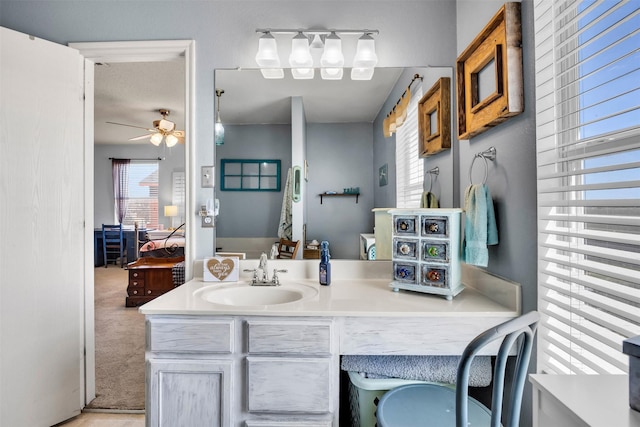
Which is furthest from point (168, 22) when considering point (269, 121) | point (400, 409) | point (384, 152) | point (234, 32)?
point (400, 409)

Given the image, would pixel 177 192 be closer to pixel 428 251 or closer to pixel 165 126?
pixel 165 126

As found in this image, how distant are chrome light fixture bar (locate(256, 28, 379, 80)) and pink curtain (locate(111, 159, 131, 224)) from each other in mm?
6706

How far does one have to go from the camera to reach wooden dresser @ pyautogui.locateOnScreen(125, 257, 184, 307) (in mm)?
3916

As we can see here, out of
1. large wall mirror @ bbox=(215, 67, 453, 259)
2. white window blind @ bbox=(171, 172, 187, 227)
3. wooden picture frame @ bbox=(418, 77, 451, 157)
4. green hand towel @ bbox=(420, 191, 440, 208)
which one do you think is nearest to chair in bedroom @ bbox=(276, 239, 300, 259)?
large wall mirror @ bbox=(215, 67, 453, 259)

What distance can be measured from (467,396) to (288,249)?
118cm

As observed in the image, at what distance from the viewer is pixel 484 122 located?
1.42 meters

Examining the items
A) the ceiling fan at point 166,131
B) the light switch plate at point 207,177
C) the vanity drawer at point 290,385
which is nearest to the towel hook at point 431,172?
the vanity drawer at point 290,385

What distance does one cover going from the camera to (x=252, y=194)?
189cm

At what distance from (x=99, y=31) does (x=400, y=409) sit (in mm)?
2376

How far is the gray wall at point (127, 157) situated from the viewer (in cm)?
725

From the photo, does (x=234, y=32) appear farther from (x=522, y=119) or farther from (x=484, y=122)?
(x=522, y=119)

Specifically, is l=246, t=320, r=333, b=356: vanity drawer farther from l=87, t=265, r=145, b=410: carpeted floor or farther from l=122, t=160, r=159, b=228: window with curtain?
l=122, t=160, r=159, b=228: window with curtain

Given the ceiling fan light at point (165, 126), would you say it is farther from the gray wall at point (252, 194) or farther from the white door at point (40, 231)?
the gray wall at point (252, 194)

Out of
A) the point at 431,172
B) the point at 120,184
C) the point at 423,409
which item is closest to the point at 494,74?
the point at 431,172
